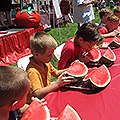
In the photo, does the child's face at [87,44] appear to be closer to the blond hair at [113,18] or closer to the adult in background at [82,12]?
the blond hair at [113,18]

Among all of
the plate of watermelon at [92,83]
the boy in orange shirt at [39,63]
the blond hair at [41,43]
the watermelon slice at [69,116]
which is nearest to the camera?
the watermelon slice at [69,116]

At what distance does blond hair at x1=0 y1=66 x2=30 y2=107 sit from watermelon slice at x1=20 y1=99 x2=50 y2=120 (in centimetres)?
19

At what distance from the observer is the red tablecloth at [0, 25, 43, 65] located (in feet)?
16.1

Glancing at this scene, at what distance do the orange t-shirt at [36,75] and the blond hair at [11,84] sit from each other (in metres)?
0.56

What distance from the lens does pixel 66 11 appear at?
41.0 feet

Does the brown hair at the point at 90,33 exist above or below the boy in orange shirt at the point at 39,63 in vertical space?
above

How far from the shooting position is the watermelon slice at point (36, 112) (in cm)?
110

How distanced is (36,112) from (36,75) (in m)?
0.54

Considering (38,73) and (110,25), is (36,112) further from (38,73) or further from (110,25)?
(110,25)

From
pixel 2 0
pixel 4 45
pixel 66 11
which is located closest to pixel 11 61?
pixel 4 45

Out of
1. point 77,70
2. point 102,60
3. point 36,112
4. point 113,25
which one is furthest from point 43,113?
point 113,25

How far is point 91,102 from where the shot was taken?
1.24 metres

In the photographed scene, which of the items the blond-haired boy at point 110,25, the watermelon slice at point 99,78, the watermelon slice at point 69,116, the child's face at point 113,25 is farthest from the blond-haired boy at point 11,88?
the child's face at point 113,25

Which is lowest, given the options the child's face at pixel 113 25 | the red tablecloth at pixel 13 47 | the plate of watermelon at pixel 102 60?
the red tablecloth at pixel 13 47
